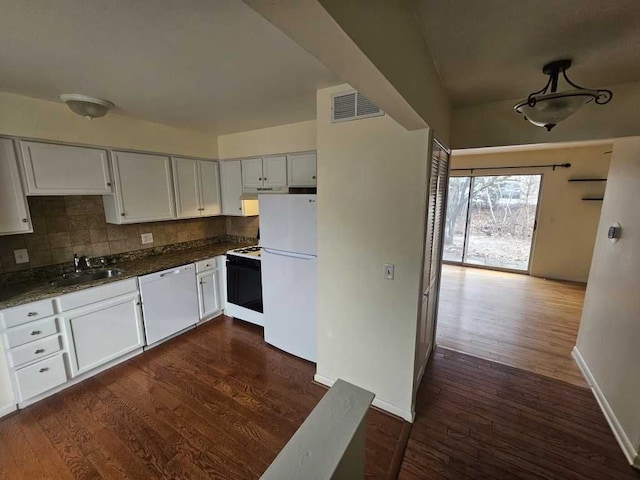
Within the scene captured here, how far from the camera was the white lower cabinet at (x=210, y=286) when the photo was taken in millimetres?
3133

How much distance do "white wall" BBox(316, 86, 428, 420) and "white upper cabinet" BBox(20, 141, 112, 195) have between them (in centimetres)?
205

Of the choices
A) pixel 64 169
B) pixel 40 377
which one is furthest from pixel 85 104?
pixel 40 377

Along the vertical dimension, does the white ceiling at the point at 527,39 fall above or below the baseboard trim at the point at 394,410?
above

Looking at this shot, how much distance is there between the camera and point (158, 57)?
1489mm

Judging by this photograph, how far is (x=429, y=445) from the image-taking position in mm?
1776

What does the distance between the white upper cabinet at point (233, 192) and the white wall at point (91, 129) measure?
0.29 metres

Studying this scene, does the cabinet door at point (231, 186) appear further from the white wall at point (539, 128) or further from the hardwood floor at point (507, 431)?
the hardwood floor at point (507, 431)

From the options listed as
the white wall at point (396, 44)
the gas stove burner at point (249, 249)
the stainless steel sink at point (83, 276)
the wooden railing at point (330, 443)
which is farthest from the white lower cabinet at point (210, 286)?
the white wall at point (396, 44)

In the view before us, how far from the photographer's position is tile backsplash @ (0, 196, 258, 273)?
233 cm

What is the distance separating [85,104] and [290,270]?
2.01 m

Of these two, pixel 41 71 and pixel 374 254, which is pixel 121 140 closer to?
pixel 41 71

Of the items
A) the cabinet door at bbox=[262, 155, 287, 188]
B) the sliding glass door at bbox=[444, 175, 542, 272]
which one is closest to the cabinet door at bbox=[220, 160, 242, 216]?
the cabinet door at bbox=[262, 155, 287, 188]

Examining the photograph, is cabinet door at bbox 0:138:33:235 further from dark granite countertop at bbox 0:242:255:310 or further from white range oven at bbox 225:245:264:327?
white range oven at bbox 225:245:264:327

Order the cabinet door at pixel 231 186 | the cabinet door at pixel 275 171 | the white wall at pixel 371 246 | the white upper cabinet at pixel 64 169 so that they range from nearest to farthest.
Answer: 1. the white wall at pixel 371 246
2. the white upper cabinet at pixel 64 169
3. the cabinet door at pixel 275 171
4. the cabinet door at pixel 231 186
